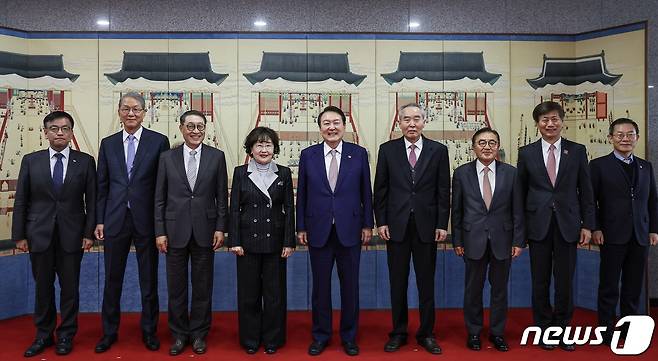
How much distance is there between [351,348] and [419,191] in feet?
4.06

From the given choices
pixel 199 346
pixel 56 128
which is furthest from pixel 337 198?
pixel 56 128

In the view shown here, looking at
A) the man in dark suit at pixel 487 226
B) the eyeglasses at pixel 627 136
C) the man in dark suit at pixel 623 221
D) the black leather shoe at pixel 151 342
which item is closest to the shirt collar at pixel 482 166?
the man in dark suit at pixel 487 226

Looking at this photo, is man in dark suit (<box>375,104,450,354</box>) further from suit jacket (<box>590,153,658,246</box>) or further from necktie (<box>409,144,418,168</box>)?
suit jacket (<box>590,153,658,246</box>)

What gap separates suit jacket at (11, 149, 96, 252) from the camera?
13.1 feet

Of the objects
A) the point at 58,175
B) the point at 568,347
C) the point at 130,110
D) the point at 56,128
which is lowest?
the point at 568,347

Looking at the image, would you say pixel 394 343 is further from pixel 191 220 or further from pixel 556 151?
pixel 556 151

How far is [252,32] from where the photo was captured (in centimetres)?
539

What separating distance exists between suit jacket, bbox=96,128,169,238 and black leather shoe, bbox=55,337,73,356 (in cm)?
82

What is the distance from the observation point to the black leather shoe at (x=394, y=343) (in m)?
4.04

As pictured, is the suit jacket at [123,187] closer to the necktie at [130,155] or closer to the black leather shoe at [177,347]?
the necktie at [130,155]

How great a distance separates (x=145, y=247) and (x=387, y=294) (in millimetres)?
2475

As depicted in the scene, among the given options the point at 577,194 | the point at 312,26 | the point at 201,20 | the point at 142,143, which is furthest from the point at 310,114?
the point at 577,194

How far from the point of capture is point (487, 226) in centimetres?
400

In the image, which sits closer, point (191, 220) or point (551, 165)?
point (191, 220)
